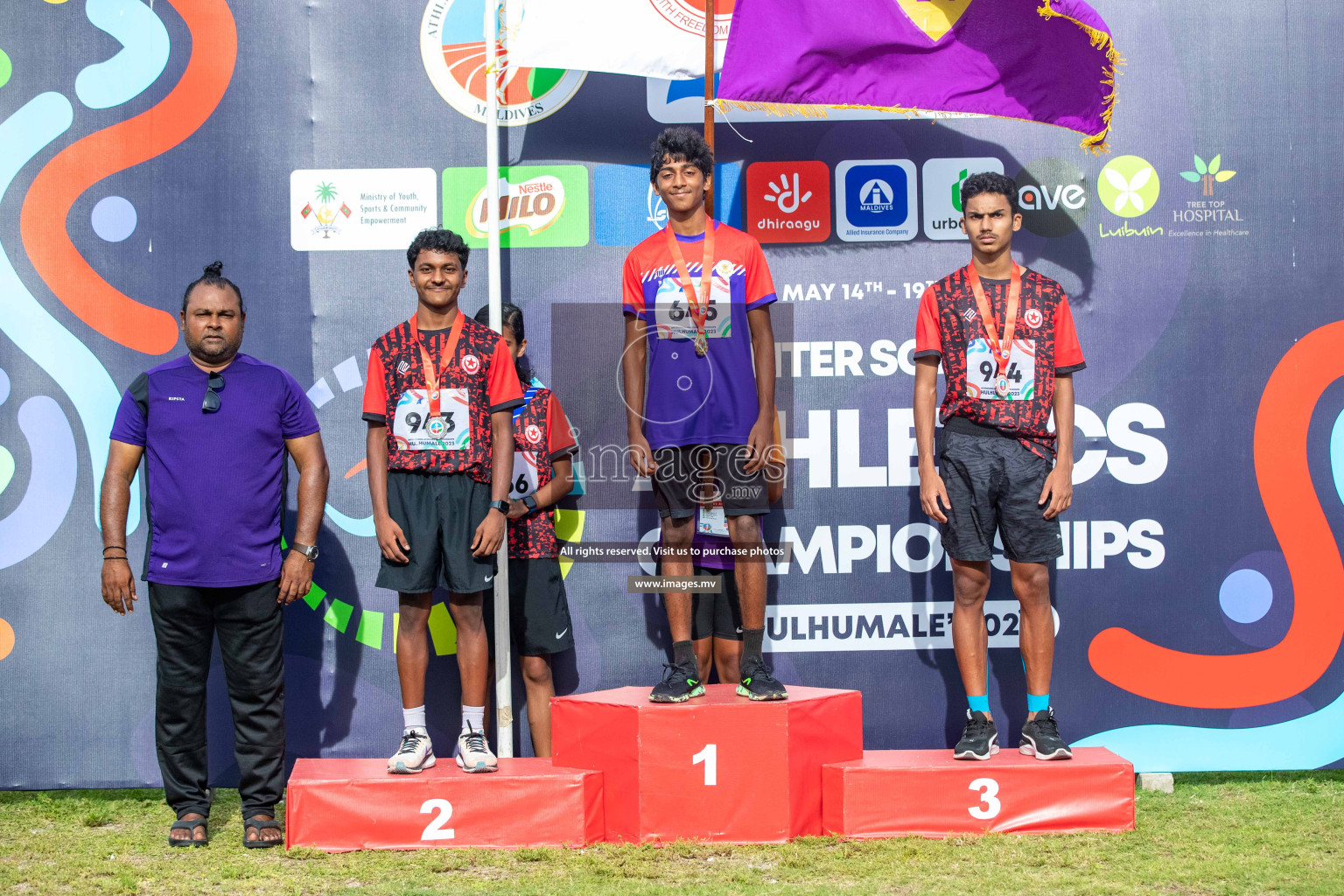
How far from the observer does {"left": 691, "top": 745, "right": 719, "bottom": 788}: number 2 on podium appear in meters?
3.12

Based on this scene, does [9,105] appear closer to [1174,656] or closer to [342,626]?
[342,626]

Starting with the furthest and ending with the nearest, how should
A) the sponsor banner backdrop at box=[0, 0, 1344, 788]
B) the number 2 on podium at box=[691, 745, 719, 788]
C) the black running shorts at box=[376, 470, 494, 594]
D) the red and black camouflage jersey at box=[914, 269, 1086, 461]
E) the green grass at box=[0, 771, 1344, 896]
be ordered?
the sponsor banner backdrop at box=[0, 0, 1344, 788]
the red and black camouflage jersey at box=[914, 269, 1086, 461]
the black running shorts at box=[376, 470, 494, 594]
the number 2 on podium at box=[691, 745, 719, 788]
the green grass at box=[0, 771, 1344, 896]

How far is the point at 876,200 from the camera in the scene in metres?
4.06

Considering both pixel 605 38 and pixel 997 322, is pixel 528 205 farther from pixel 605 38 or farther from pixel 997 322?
pixel 997 322

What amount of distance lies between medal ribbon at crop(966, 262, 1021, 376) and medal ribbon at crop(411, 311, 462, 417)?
1659 millimetres

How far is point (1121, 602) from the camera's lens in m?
4.02

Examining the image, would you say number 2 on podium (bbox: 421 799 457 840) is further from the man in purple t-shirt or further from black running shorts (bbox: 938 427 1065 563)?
black running shorts (bbox: 938 427 1065 563)

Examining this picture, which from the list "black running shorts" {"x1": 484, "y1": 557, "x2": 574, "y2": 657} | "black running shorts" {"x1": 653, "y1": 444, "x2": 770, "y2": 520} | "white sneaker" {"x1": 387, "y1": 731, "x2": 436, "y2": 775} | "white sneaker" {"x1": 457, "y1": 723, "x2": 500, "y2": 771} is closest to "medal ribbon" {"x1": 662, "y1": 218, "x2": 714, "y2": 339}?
"black running shorts" {"x1": 653, "y1": 444, "x2": 770, "y2": 520}

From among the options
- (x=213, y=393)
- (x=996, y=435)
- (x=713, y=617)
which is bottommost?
(x=713, y=617)

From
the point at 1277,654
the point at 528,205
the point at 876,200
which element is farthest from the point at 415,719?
the point at 1277,654

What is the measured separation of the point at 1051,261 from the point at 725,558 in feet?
5.64

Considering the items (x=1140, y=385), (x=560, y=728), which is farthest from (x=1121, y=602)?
(x=560, y=728)

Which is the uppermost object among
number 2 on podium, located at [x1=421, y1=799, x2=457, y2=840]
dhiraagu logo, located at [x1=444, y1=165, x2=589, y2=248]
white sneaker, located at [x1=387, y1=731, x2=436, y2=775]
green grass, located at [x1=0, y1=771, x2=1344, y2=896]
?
dhiraagu logo, located at [x1=444, y1=165, x2=589, y2=248]

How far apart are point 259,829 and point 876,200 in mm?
3041
